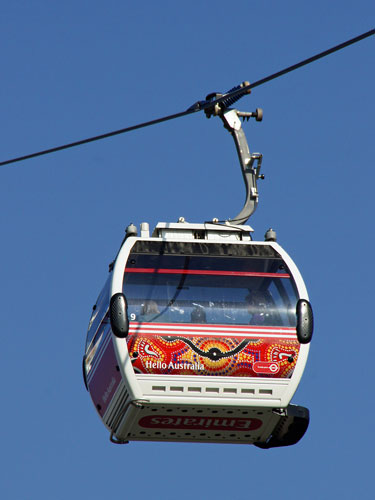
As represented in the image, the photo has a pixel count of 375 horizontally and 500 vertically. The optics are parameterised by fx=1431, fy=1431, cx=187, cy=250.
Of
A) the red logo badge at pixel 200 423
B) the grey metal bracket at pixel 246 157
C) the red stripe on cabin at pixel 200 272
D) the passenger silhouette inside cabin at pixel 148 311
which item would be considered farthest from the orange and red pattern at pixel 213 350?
the grey metal bracket at pixel 246 157

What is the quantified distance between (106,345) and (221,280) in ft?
5.69

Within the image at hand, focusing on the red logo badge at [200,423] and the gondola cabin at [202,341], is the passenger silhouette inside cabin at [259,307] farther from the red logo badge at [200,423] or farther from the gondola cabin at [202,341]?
the red logo badge at [200,423]

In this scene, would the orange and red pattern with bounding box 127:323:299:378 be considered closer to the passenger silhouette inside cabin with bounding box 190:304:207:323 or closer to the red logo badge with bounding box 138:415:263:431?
the passenger silhouette inside cabin with bounding box 190:304:207:323

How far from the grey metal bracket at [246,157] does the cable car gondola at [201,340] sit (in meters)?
1.26

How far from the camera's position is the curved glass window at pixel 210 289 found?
18203 mm

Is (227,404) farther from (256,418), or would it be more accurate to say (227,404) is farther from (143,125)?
(143,125)

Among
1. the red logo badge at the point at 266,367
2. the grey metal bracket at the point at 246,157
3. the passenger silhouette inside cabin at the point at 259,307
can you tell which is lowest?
the red logo badge at the point at 266,367

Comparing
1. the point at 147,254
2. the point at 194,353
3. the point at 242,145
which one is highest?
A: the point at 242,145

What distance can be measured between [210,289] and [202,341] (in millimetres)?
879

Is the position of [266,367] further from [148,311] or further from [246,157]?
[246,157]

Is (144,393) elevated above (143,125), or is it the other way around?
(143,125)

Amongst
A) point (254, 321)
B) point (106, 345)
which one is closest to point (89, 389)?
point (106, 345)

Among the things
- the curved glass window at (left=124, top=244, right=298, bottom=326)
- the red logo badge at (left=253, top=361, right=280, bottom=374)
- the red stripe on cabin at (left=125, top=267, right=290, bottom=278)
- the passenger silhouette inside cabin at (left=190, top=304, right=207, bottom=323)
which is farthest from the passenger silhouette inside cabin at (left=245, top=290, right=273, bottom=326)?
the passenger silhouette inside cabin at (left=190, top=304, right=207, bottom=323)

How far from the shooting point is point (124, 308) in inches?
706
